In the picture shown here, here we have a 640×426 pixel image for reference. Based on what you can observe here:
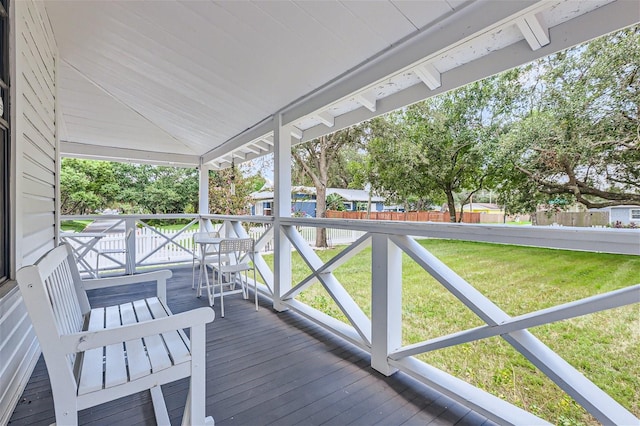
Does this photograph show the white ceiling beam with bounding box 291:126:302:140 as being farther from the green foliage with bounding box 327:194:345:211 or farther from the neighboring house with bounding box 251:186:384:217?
the green foliage with bounding box 327:194:345:211

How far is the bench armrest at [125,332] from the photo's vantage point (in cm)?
111

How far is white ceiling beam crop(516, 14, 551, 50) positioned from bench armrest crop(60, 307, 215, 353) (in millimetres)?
2116

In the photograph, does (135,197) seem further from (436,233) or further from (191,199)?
(436,233)

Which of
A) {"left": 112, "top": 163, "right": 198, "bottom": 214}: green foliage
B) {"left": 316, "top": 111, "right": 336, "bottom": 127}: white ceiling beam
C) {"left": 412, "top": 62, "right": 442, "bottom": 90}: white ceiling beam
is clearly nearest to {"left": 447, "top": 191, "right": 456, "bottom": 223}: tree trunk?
{"left": 316, "top": 111, "right": 336, "bottom": 127}: white ceiling beam

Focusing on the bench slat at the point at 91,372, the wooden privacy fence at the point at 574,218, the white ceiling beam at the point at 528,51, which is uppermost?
the white ceiling beam at the point at 528,51

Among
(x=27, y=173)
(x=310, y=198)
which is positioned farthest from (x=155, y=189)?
(x=27, y=173)

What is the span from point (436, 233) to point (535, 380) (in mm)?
1846

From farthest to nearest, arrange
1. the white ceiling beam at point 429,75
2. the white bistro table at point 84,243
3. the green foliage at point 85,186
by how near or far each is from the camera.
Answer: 1. the green foliage at point 85,186
2. the white bistro table at point 84,243
3. the white ceiling beam at point 429,75

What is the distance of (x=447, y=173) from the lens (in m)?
5.78

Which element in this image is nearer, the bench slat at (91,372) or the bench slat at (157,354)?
the bench slat at (91,372)

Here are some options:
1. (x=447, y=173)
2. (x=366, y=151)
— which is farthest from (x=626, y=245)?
(x=366, y=151)

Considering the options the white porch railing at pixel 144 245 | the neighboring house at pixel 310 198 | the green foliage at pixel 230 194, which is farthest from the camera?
the neighboring house at pixel 310 198

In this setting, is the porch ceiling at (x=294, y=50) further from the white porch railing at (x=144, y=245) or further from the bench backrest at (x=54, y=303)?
the white porch railing at (x=144, y=245)

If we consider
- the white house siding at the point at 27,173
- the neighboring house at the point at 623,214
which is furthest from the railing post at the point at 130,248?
the neighboring house at the point at 623,214
